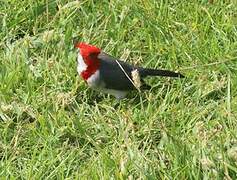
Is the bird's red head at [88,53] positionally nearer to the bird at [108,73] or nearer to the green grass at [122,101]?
the bird at [108,73]

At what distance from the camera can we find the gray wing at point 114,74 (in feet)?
13.0

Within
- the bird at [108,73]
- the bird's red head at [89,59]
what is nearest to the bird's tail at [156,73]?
the bird at [108,73]

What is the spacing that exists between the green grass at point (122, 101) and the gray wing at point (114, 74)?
0.09 meters

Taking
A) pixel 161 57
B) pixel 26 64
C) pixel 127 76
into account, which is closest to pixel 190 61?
pixel 161 57

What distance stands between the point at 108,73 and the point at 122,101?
0.50 feet

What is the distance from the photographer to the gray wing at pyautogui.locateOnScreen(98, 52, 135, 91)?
3.96 metres

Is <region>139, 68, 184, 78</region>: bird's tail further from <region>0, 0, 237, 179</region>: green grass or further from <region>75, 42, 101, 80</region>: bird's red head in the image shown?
<region>75, 42, 101, 80</region>: bird's red head

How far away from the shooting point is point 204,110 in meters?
3.80

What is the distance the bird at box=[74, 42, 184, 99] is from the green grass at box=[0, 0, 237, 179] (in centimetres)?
7

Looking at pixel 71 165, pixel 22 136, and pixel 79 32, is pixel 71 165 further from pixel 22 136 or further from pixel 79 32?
pixel 79 32

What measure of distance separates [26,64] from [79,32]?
42 cm

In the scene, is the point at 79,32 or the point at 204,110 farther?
the point at 79,32

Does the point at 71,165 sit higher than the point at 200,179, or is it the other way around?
the point at 200,179

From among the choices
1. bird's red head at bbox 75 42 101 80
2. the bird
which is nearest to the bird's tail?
the bird
